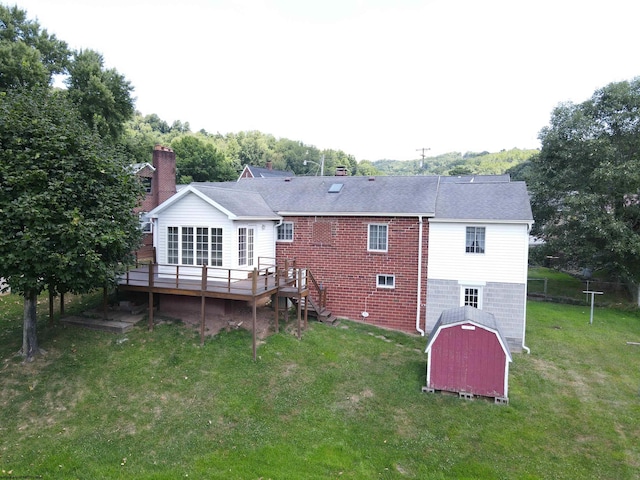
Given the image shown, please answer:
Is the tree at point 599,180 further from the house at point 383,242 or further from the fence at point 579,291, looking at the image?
the house at point 383,242

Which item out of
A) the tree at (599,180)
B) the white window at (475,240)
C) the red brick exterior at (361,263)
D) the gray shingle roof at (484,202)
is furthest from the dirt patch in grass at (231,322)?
the tree at (599,180)

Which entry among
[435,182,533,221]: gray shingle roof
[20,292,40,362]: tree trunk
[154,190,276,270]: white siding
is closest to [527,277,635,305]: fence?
[435,182,533,221]: gray shingle roof

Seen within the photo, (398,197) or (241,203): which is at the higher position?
(398,197)

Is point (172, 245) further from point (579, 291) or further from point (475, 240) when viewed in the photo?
point (579, 291)

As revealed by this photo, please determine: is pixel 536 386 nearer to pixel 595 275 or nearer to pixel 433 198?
pixel 433 198

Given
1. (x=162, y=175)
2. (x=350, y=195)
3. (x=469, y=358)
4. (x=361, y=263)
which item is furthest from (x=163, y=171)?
(x=469, y=358)
